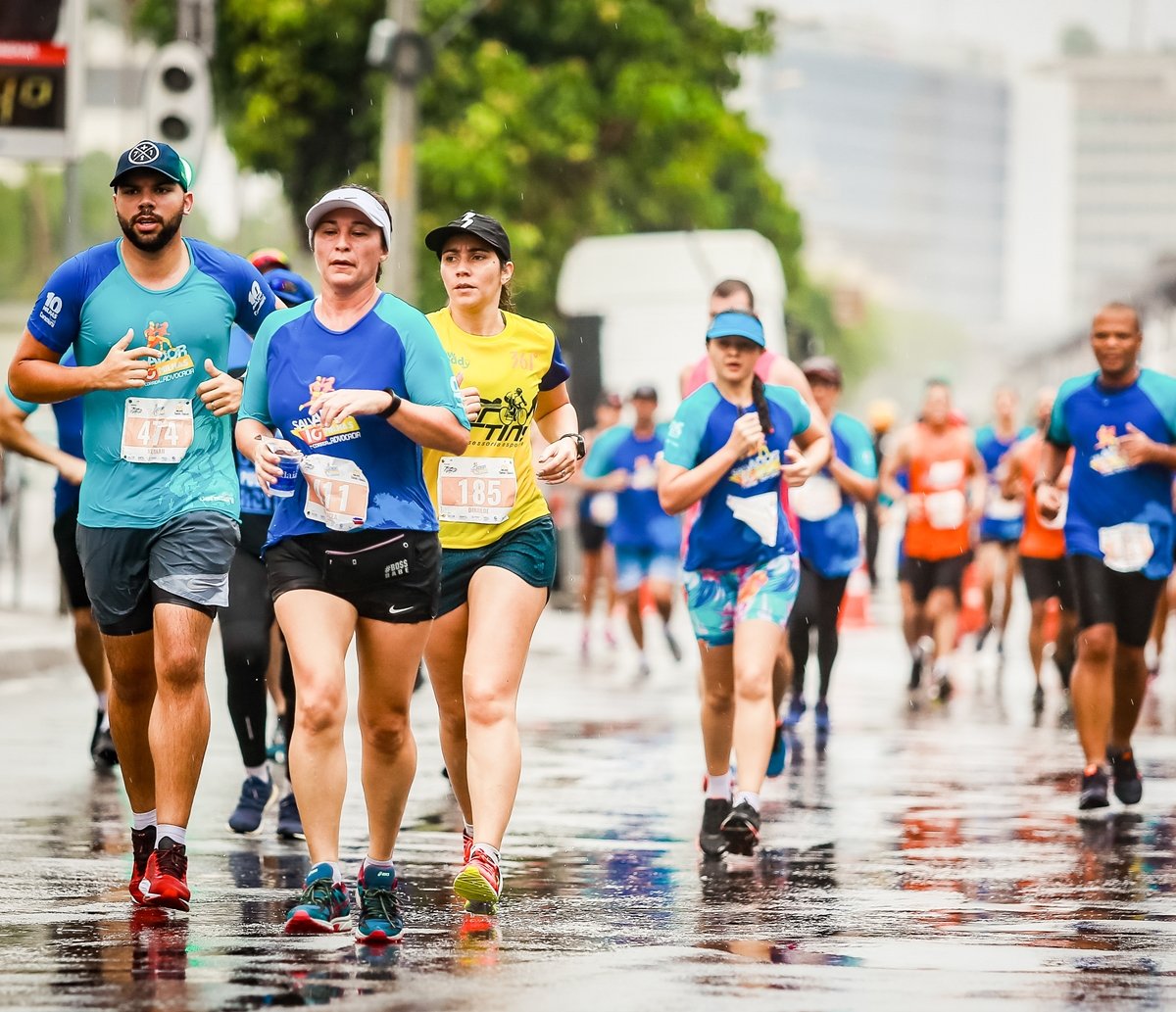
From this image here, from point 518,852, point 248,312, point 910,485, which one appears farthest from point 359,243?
point 910,485

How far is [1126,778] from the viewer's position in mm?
10164

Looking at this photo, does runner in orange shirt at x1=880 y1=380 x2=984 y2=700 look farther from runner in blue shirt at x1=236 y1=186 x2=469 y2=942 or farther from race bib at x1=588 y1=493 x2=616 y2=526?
runner in blue shirt at x1=236 y1=186 x2=469 y2=942

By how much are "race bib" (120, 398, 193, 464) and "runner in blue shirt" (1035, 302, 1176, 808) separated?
14.4 ft

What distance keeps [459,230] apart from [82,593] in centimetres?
376

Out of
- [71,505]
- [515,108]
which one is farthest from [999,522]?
[515,108]

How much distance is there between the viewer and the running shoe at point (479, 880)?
6.74m

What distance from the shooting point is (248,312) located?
723 centimetres

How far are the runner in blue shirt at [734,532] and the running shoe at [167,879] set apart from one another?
7.88 ft

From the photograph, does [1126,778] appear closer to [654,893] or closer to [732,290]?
[732,290]

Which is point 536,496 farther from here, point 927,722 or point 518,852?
point 927,722

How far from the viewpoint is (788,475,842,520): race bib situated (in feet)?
42.1

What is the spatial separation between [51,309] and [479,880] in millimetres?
1996

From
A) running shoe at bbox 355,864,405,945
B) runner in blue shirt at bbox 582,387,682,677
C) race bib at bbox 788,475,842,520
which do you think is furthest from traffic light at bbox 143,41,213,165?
running shoe at bbox 355,864,405,945

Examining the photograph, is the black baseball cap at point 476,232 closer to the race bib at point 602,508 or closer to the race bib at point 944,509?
the race bib at point 944,509
